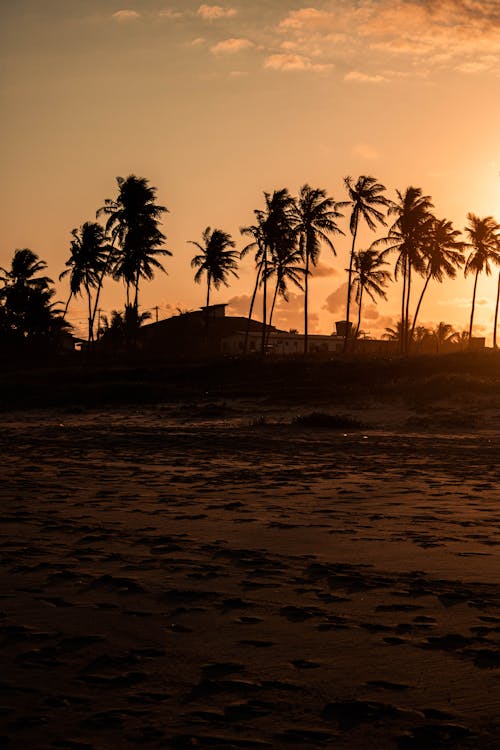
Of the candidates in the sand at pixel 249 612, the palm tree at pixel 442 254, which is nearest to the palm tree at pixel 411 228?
the palm tree at pixel 442 254

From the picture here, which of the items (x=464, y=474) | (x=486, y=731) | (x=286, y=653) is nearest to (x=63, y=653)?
(x=286, y=653)

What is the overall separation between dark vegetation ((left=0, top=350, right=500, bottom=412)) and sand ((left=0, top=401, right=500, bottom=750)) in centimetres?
1885

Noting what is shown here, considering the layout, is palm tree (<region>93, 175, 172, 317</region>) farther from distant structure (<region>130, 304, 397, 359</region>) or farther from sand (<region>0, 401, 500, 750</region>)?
sand (<region>0, 401, 500, 750</region>)

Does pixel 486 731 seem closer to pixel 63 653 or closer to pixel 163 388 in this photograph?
pixel 63 653

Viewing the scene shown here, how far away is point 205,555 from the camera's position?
6.52 meters

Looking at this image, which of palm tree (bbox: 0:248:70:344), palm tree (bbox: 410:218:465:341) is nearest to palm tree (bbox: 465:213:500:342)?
palm tree (bbox: 410:218:465:341)

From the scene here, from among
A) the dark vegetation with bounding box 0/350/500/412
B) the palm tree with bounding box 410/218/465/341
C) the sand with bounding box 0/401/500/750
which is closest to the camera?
the sand with bounding box 0/401/500/750

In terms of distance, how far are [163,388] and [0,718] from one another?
111 feet

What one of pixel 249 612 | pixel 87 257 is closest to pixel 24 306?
pixel 87 257

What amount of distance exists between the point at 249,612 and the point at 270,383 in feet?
105

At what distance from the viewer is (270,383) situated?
36.9 m

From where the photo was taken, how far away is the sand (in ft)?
11.3

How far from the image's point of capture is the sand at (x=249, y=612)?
344 centimetres

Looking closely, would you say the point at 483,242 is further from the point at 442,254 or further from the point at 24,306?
the point at 24,306
